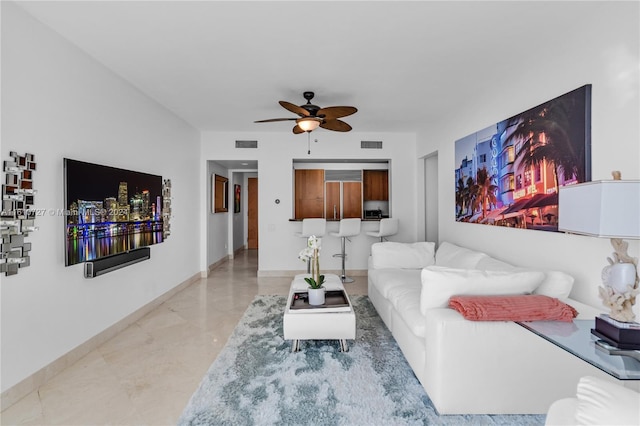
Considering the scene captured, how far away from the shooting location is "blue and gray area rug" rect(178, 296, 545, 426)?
75.9 inches

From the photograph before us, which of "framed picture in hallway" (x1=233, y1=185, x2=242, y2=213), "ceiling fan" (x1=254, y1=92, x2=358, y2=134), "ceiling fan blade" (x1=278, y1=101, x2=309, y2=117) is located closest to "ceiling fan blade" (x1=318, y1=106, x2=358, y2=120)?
"ceiling fan" (x1=254, y1=92, x2=358, y2=134)

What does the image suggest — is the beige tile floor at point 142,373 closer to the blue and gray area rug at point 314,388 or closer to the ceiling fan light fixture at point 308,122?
the blue and gray area rug at point 314,388

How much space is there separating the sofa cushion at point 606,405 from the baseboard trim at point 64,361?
306cm

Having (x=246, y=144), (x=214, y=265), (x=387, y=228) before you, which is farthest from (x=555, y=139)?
(x=214, y=265)

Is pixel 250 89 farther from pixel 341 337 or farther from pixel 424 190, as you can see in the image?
pixel 424 190

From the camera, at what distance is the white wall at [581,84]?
2.03 metres

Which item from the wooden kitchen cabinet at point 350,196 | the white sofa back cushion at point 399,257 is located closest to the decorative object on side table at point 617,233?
the white sofa back cushion at point 399,257

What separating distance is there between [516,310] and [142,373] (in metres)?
2.69

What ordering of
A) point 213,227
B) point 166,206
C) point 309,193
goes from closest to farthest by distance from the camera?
1. point 166,206
2. point 213,227
3. point 309,193

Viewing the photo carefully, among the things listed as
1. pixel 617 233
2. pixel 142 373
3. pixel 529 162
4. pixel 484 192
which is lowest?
pixel 142 373

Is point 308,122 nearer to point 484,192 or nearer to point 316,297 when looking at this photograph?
point 316,297

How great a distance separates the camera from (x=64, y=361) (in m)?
2.61

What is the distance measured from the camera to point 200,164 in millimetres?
5789

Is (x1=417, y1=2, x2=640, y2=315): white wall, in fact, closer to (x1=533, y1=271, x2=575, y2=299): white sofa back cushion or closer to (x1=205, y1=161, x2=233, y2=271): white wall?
(x1=533, y1=271, x2=575, y2=299): white sofa back cushion
